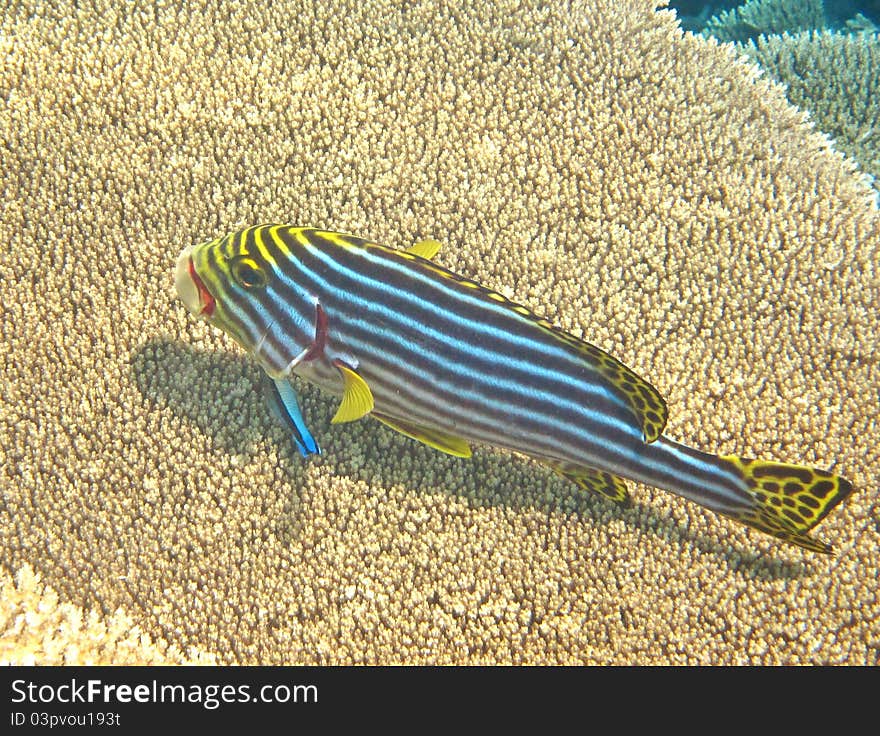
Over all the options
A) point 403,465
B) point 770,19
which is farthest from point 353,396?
point 770,19

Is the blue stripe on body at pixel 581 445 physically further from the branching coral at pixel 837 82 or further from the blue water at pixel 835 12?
the blue water at pixel 835 12

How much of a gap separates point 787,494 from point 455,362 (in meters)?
1.28

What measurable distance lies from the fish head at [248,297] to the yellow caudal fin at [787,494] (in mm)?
1628

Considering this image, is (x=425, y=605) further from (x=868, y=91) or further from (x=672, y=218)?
(x=868, y=91)

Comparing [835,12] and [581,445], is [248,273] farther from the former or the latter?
[835,12]

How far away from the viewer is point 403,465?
2.83 meters

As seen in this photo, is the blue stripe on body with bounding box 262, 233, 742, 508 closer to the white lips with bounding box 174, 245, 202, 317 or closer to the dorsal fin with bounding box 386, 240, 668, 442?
the dorsal fin with bounding box 386, 240, 668, 442

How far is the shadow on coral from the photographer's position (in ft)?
9.26

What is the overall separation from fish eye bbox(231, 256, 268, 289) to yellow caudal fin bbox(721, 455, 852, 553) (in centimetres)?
177

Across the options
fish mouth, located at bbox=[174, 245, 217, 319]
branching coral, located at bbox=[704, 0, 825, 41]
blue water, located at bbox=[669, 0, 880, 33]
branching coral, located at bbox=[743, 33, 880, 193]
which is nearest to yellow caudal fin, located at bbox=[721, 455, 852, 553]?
fish mouth, located at bbox=[174, 245, 217, 319]

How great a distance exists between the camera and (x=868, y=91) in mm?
5070

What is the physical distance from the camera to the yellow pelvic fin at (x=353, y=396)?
220cm

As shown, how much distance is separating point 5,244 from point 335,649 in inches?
99.6
